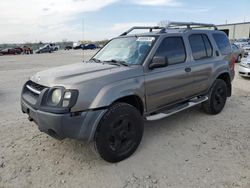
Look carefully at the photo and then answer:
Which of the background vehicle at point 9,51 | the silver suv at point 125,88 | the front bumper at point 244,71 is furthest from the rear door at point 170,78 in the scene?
the background vehicle at point 9,51

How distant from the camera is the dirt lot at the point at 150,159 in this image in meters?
3.13

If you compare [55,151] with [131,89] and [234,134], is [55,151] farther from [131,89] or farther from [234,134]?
[234,134]

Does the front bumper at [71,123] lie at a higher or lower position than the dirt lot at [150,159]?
higher

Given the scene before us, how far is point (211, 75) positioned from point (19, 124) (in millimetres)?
4199

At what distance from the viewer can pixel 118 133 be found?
3.54 meters

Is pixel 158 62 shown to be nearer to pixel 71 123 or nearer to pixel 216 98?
pixel 71 123

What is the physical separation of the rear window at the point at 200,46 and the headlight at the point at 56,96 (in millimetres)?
2861

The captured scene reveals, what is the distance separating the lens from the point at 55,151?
3912mm

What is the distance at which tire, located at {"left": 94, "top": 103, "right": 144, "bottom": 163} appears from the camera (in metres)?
3.33

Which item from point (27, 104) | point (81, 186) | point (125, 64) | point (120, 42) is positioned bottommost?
point (81, 186)

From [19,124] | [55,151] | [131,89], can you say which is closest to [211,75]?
[131,89]

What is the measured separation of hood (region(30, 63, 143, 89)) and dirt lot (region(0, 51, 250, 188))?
46.5 inches

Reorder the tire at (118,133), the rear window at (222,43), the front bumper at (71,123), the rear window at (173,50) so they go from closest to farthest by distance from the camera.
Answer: the front bumper at (71,123)
the tire at (118,133)
the rear window at (173,50)
the rear window at (222,43)

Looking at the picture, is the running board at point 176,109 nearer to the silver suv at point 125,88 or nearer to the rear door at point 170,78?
the silver suv at point 125,88
